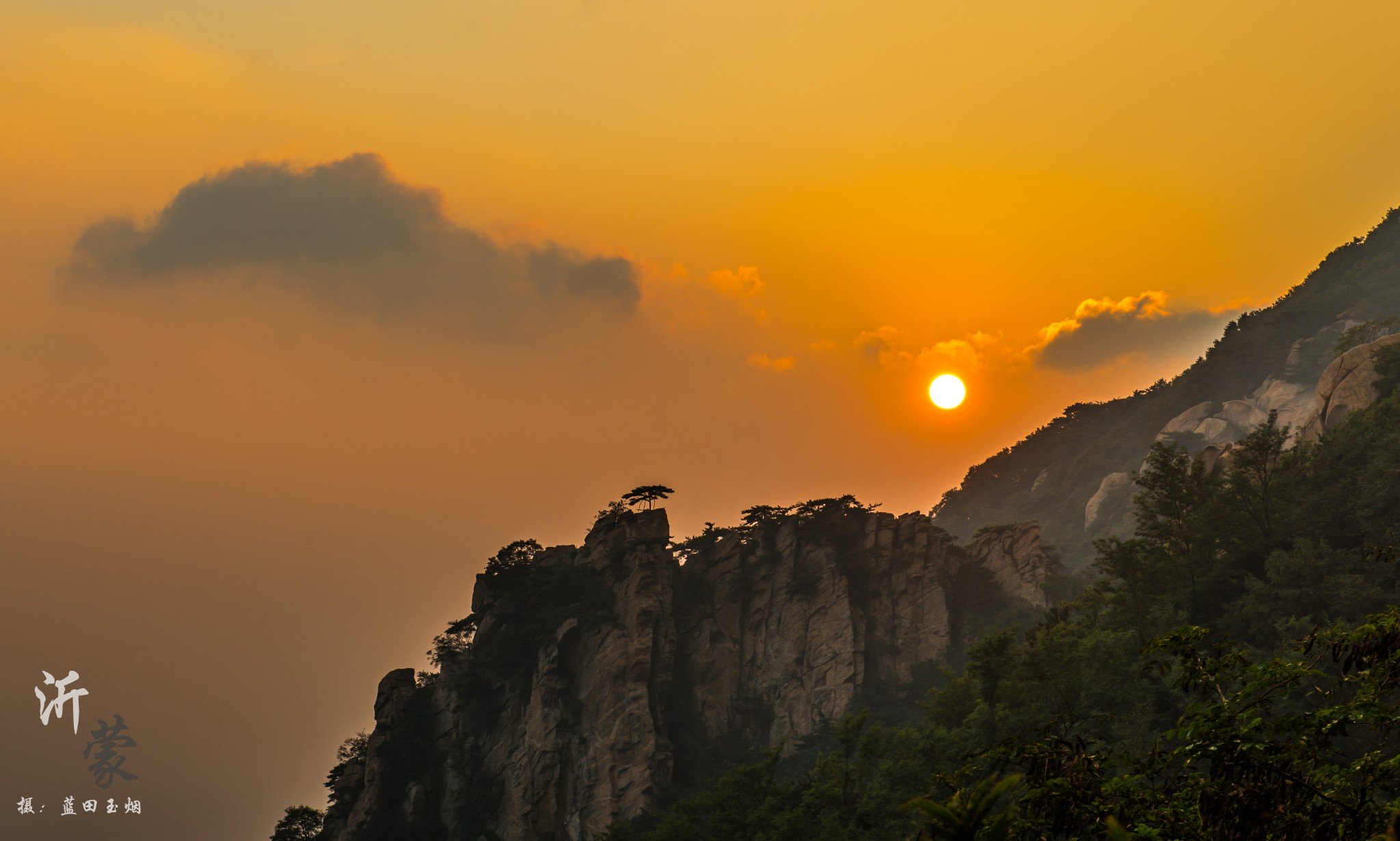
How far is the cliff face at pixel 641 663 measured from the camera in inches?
2916

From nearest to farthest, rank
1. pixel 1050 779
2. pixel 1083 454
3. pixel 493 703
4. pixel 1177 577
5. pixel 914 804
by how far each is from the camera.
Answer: pixel 914 804
pixel 1050 779
pixel 1177 577
pixel 493 703
pixel 1083 454

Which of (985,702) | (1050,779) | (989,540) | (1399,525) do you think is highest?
(989,540)

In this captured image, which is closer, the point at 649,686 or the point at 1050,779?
the point at 1050,779

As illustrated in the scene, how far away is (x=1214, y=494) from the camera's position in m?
56.3

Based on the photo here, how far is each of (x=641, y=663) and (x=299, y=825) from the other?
33.8m

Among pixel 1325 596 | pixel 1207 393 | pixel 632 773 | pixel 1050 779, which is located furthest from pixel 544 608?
pixel 1207 393

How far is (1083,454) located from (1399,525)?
9092 centimetres

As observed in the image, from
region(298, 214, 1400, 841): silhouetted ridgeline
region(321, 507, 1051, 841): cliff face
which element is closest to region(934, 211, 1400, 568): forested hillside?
region(298, 214, 1400, 841): silhouetted ridgeline

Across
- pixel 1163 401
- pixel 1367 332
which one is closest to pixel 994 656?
pixel 1367 332

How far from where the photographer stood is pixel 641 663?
76.8 m

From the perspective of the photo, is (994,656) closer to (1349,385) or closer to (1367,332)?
(1349,385)

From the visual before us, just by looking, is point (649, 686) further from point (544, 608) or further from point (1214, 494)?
point (1214, 494)

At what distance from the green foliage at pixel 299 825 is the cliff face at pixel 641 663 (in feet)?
21.7

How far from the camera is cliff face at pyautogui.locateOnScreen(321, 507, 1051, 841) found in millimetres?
74062
